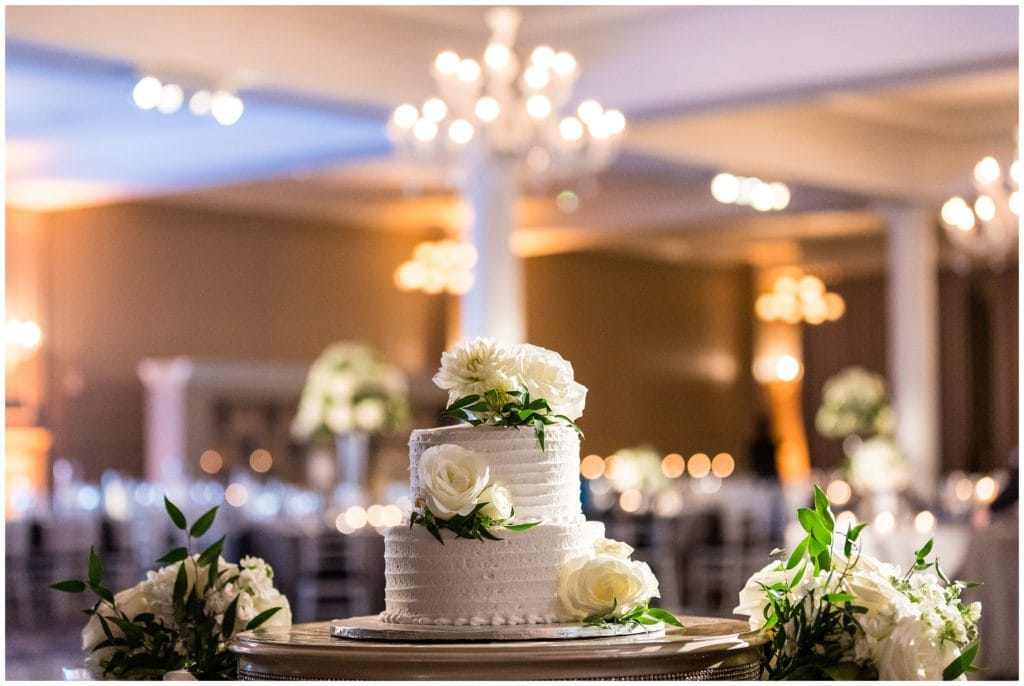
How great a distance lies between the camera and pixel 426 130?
8.60 m

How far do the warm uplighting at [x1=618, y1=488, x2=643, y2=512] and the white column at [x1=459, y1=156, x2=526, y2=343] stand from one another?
3.69 meters

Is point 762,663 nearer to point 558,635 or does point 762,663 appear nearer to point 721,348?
point 558,635

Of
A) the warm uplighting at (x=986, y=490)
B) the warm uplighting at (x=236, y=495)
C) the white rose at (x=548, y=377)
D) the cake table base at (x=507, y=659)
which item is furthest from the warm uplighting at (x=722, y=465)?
the cake table base at (x=507, y=659)

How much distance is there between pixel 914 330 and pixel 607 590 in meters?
12.5

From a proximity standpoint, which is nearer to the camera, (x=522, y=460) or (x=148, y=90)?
(x=522, y=460)

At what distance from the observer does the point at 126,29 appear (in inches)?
334

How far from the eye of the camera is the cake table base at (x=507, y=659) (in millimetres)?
2434

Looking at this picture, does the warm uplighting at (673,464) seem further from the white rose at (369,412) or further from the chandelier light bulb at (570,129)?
the chandelier light bulb at (570,129)

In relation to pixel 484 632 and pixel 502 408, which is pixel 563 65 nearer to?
pixel 502 408

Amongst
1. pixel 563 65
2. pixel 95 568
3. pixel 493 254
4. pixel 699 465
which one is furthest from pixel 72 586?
pixel 699 465

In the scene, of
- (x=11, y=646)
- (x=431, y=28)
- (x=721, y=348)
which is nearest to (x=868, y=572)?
(x=431, y=28)

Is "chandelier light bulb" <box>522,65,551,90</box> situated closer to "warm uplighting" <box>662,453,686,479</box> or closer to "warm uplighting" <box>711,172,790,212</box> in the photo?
"warm uplighting" <box>711,172,790,212</box>

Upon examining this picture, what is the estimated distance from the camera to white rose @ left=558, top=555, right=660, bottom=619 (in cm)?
272

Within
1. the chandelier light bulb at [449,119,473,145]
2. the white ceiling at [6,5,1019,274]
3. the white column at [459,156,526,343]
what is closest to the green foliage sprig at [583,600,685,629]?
the chandelier light bulb at [449,119,473,145]
